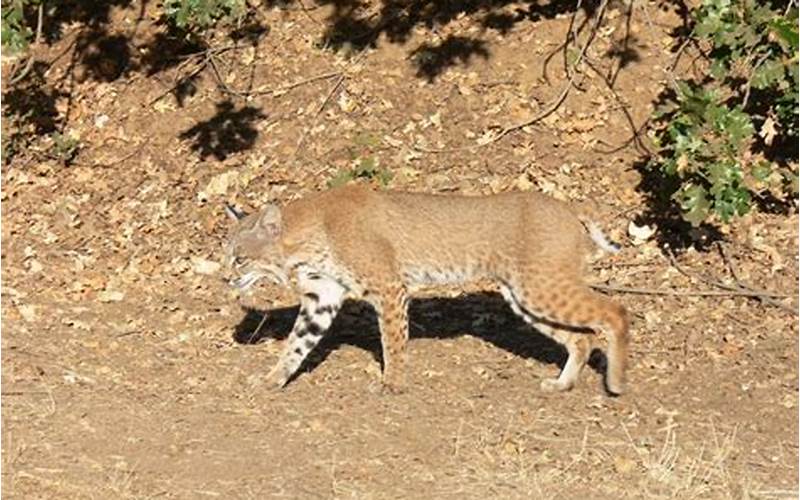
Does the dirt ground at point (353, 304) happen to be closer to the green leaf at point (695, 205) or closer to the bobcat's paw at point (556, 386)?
the bobcat's paw at point (556, 386)

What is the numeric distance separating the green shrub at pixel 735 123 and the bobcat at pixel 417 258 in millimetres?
1605

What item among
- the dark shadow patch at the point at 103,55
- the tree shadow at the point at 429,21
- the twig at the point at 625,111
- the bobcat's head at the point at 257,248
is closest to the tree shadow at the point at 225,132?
the tree shadow at the point at 429,21

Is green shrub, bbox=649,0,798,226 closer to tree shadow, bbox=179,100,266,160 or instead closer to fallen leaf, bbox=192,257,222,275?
fallen leaf, bbox=192,257,222,275

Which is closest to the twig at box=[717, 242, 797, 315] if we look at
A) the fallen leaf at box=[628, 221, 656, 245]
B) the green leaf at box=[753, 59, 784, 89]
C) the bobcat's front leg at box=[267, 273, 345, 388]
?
the fallen leaf at box=[628, 221, 656, 245]

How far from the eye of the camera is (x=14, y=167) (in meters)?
13.8

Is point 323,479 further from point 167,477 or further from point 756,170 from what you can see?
point 756,170

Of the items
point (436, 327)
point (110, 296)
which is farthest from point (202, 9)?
point (436, 327)

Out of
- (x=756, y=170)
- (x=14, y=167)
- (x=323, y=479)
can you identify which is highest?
(x=323, y=479)

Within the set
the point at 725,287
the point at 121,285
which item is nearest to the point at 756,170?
the point at 725,287

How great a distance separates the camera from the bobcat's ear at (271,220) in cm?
964

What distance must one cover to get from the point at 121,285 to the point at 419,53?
3.98 metres

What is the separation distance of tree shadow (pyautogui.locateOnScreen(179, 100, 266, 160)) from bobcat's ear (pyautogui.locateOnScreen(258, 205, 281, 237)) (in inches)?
148

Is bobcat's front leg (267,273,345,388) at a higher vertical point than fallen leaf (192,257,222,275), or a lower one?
higher

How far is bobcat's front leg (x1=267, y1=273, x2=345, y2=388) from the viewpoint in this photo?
9625 mm
